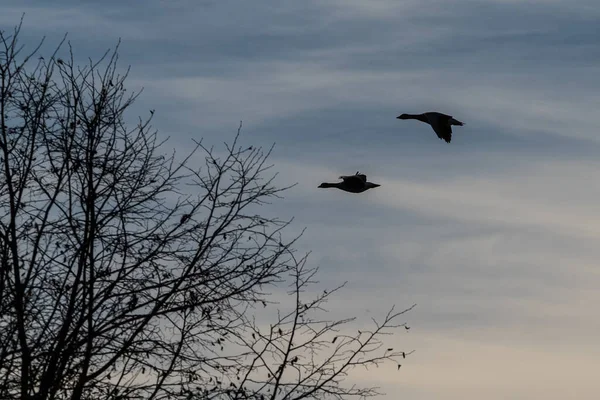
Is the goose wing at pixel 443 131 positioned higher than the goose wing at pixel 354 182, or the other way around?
the goose wing at pixel 443 131

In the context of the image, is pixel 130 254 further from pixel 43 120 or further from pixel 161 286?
pixel 43 120

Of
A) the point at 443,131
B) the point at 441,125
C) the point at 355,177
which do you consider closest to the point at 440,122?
the point at 441,125

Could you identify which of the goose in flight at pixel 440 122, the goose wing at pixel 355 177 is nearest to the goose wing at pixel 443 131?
the goose in flight at pixel 440 122

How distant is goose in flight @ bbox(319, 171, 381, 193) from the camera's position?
48.6 ft

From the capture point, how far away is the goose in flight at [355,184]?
1482cm

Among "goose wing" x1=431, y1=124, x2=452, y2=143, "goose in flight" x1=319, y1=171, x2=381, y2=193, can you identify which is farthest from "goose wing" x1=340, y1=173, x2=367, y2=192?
"goose wing" x1=431, y1=124, x2=452, y2=143

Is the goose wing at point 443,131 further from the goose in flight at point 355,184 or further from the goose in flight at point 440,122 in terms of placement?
the goose in flight at point 355,184

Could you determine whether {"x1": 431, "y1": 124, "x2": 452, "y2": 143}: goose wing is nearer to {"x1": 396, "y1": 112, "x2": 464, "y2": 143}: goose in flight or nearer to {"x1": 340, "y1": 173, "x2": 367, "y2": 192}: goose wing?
{"x1": 396, "y1": 112, "x2": 464, "y2": 143}: goose in flight

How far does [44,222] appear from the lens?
13.5 metres

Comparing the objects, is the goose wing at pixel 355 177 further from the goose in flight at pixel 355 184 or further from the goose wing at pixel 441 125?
the goose wing at pixel 441 125

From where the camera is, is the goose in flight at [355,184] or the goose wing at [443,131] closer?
the goose in flight at [355,184]

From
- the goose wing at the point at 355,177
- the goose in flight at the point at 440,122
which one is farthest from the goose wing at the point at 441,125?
the goose wing at the point at 355,177

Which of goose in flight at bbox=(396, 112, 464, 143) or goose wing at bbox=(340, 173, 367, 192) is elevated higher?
goose in flight at bbox=(396, 112, 464, 143)

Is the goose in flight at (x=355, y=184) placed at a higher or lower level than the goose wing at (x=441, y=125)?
lower
